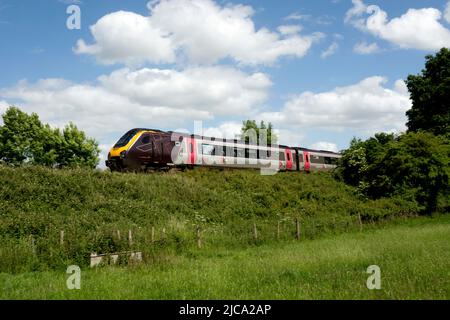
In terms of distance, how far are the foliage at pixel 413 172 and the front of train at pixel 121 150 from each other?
2067 centimetres

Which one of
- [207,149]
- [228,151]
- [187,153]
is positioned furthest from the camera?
[228,151]

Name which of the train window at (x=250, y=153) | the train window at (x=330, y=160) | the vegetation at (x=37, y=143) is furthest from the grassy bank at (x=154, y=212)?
the vegetation at (x=37, y=143)

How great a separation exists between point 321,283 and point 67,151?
45.9 meters

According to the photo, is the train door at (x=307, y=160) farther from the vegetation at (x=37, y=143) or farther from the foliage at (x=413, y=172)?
the vegetation at (x=37, y=143)

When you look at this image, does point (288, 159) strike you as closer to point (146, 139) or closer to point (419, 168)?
point (419, 168)

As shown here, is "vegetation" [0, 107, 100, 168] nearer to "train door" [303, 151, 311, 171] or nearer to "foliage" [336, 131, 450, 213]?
"train door" [303, 151, 311, 171]

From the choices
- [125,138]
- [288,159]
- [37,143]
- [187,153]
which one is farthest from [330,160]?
[37,143]

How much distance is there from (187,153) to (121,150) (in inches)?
227

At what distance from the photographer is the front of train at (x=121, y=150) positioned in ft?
87.4

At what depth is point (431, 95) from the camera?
135 feet

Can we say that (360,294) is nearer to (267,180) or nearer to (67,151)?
(267,180)

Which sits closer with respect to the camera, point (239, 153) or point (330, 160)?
point (239, 153)

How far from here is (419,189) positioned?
3397 centimetres
